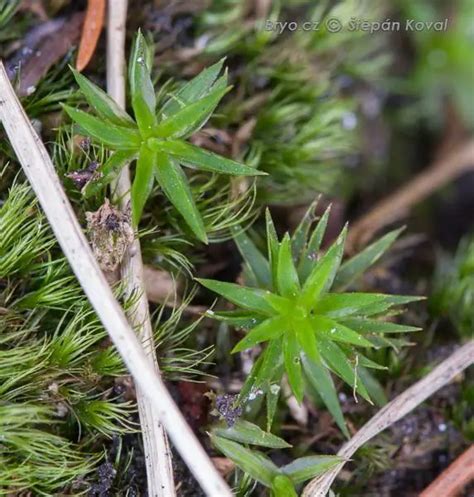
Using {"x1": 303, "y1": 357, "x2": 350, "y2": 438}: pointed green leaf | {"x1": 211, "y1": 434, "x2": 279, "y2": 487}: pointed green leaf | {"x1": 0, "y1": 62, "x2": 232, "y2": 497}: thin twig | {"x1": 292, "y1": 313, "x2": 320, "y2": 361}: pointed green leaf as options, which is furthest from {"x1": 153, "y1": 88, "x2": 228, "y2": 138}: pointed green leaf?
{"x1": 211, "y1": 434, "x2": 279, "y2": 487}: pointed green leaf

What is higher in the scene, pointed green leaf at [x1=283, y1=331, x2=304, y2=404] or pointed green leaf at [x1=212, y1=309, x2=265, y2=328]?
pointed green leaf at [x1=212, y1=309, x2=265, y2=328]

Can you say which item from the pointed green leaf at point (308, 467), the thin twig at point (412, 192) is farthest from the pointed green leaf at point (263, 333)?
the thin twig at point (412, 192)

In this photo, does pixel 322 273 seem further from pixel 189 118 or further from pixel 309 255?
pixel 189 118

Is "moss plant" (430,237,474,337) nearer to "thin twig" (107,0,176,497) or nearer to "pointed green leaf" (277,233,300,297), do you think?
"pointed green leaf" (277,233,300,297)

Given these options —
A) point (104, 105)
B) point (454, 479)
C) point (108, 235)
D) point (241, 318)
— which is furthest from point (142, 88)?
point (454, 479)

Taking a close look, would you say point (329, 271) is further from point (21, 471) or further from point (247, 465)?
point (21, 471)

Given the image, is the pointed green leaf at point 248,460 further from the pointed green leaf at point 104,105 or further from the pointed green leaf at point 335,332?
the pointed green leaf at point 104,105
